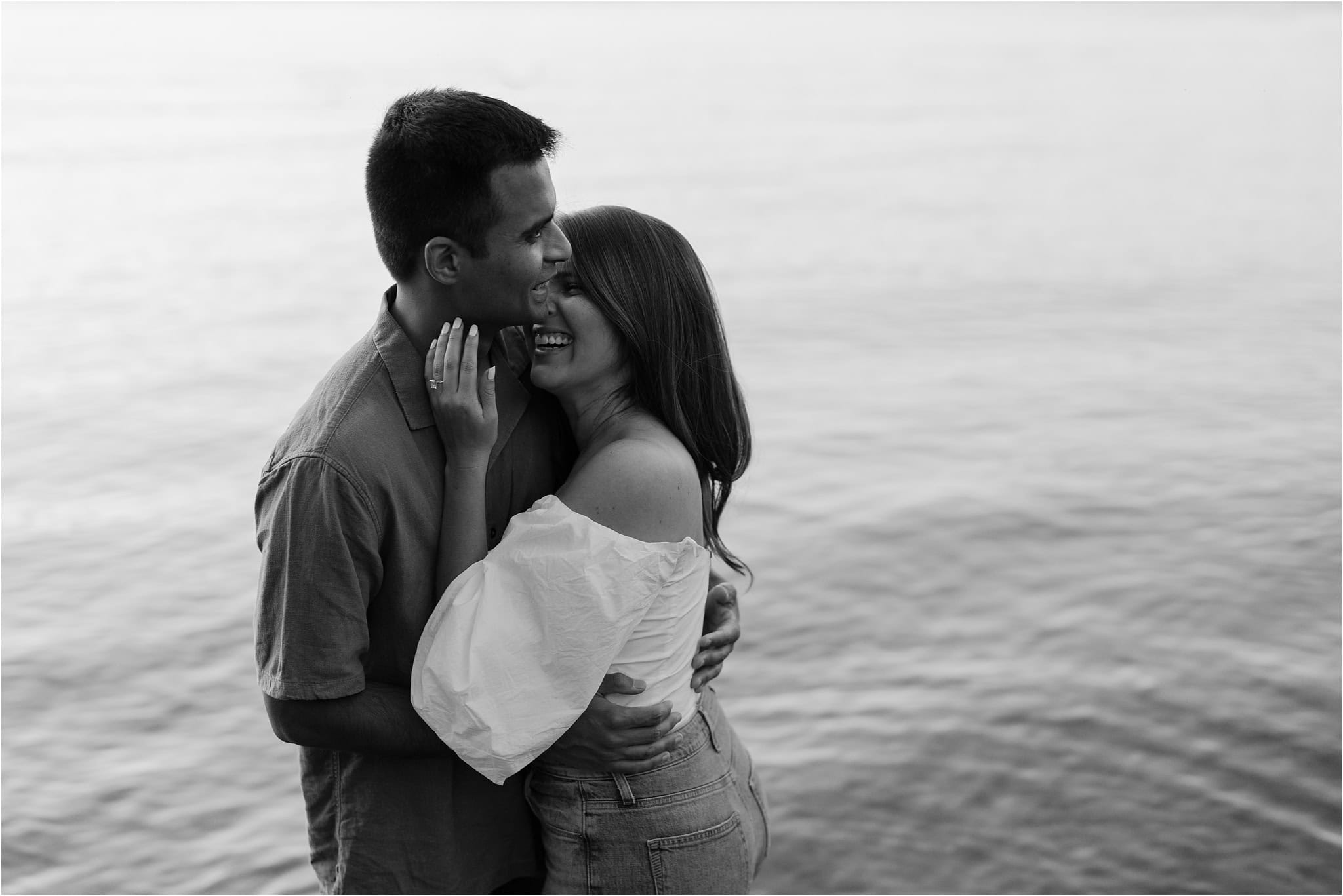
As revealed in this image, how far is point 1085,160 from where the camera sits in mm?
20688

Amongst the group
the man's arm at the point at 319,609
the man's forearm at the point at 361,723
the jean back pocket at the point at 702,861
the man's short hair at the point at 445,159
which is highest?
the man's short hair at the point at 445,159

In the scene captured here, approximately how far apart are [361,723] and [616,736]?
409 millimetres

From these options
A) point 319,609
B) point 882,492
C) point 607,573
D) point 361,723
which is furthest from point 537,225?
point 882,492

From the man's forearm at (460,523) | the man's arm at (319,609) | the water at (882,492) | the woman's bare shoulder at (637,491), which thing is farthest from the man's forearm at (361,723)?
the water at (882,492)

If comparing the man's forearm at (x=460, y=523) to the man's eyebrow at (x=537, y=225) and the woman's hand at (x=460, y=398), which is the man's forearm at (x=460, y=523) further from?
the man's eyebrow at (x=537, y=225)

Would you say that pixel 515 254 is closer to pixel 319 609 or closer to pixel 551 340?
pixel 551 340

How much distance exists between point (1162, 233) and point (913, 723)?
11278 mm

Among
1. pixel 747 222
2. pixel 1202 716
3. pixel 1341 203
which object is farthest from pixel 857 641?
pixel 1341 203

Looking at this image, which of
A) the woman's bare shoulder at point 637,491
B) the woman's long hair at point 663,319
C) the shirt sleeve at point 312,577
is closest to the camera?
the shirt sleeve at point 312,577

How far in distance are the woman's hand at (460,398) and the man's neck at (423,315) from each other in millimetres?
37

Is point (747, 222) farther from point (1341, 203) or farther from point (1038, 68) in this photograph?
point (1038, 68)

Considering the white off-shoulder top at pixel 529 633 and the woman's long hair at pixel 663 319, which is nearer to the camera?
the white off-shoulder top at pixel 529 633

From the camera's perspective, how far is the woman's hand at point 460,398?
7.08 ft

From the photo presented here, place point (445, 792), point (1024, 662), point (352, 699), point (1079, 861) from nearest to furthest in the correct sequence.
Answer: point (352, 699) < point (445, 792) < point (1079, 861) < point (1024, 662)
